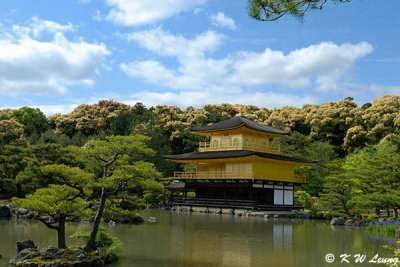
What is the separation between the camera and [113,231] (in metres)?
16.8

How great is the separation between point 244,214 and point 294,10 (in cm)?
2263

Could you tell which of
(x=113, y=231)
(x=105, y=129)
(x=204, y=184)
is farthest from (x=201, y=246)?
(x=105, y=129)

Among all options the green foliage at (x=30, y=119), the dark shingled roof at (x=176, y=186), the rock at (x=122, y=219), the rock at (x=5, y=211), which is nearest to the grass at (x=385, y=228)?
the rock at (x=122, y=219)

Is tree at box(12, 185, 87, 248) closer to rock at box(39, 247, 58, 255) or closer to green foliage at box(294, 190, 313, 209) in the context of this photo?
rock at box(39, 247, 58, 255)

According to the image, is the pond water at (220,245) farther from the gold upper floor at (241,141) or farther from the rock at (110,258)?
the gold upper floor at (241,141)

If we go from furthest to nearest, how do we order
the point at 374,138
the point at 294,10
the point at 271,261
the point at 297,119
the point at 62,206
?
the point at 297,119 → the point at 374,138 → the point at 271,261 → the point at 62,206 → the point at 294,10

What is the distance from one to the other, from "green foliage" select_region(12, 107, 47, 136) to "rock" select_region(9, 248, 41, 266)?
182 feet

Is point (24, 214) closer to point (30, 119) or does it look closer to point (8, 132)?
point (8, 132)

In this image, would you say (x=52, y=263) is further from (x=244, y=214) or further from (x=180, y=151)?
(x=180, y=151)

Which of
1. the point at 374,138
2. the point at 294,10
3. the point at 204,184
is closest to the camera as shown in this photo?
the point at 294,10

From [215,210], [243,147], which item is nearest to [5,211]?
[215,210]

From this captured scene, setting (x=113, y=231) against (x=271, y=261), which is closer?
(x=271, y=261)

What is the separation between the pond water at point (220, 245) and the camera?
1099 cm

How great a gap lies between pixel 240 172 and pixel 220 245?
1887cm
